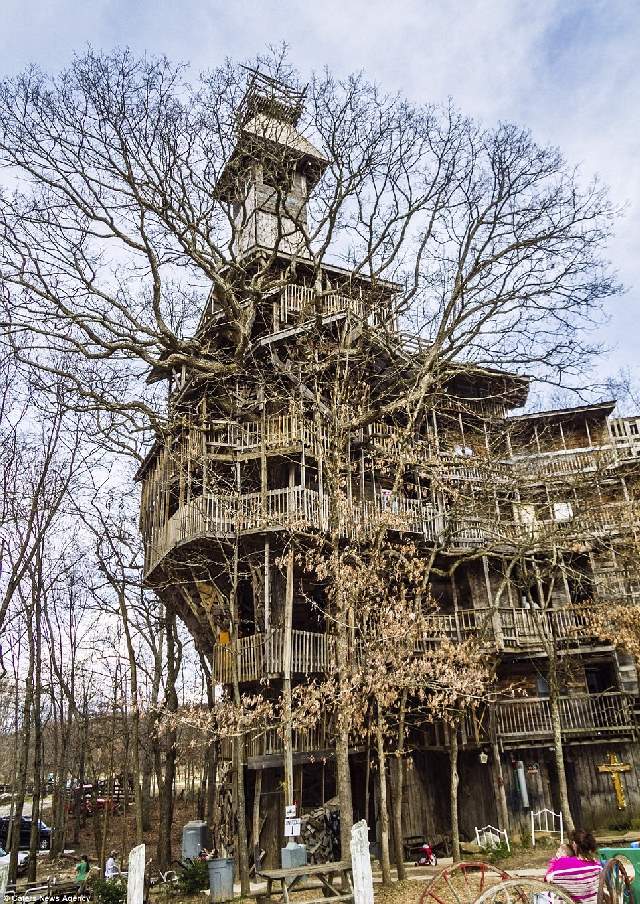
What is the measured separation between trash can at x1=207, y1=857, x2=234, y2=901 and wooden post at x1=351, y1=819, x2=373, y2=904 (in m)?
8.03

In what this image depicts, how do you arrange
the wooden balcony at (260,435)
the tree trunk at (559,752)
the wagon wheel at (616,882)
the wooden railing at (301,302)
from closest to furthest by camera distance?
the wagon wheel at (616,882) < the tree trunk at (559,752) < the wooden balcony at (260,435) < the wooden railing at (301,302)

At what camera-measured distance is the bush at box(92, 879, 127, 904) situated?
561 inches

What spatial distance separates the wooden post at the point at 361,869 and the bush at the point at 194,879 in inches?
359

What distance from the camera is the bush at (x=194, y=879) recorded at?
53.9ft

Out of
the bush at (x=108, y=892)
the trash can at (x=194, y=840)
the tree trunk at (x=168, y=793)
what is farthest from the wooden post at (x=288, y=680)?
the trash can at (x=194, y=840)

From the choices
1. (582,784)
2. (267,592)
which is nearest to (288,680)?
(267,592)

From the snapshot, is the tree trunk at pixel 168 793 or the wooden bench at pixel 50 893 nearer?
the wooden bench at pixel 50 893

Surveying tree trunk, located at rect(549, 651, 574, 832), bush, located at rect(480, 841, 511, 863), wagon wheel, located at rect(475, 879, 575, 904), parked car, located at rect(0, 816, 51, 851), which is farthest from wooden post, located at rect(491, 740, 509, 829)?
parked car, located at rect(0, 816, 51, 851)

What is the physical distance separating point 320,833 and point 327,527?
8612 millimetres

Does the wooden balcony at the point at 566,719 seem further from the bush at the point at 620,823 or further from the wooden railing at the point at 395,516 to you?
the wooden railing at the point at 395,516

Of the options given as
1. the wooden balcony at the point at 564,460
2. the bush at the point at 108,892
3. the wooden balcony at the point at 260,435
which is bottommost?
the bush at the point at 108,892

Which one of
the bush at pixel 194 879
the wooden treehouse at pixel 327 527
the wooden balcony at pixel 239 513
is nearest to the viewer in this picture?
the bush at pixel 194 879

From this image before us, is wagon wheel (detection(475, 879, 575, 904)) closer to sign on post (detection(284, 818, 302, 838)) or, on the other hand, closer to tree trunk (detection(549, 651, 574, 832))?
sign on post (detection(284, 818, 302, 838))

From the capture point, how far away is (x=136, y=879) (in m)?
10.2
